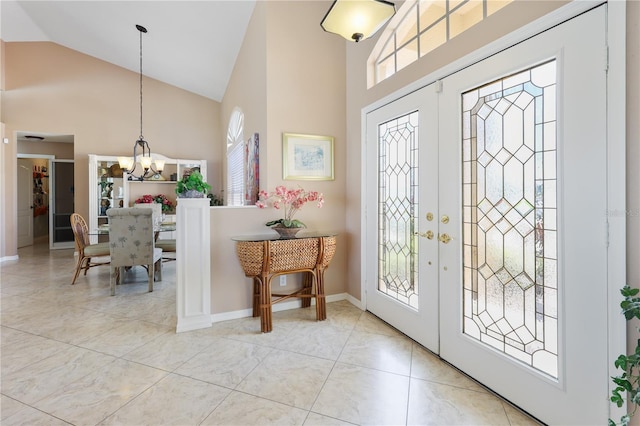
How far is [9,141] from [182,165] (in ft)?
10.3

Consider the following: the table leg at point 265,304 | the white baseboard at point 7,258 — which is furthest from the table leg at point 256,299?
the white baseboard at point 7,258

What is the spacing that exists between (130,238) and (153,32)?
3.26 meters

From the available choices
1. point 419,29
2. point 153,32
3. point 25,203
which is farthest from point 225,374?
point 25,203

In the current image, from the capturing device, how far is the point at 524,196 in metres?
1.63

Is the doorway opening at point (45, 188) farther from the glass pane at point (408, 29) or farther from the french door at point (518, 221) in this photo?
the french door at point (518, 221)

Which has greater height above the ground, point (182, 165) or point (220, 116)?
point (220, 116)

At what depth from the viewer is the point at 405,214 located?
254cm

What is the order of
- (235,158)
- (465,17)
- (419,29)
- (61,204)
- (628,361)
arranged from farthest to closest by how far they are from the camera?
(61,204) < (235,158) < (419,29) < (465,17) < (628,361)

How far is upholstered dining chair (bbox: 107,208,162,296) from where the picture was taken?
358 cm

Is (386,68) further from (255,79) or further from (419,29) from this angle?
(255,79)

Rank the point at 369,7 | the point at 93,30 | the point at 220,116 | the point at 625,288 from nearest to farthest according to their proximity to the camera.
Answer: the point at 625,288 < the point at 369,7 < the point at 93,30 < the point at 220,116

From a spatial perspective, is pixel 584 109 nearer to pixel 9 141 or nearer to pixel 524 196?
pixel 524 196

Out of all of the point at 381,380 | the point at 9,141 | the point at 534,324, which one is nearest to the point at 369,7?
the point at 534,324

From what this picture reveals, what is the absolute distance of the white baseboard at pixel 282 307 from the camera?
9.47ft
